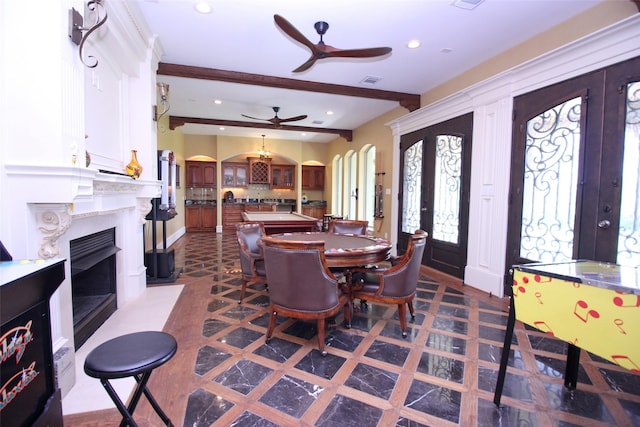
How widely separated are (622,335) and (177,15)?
13.6ft

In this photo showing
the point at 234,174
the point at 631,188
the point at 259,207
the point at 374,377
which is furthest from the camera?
the point at 234,174

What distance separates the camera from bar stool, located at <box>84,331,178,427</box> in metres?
1.12

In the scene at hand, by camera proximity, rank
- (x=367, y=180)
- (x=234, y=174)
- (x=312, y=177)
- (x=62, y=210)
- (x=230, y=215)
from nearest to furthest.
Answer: (x=62, y=210) < (x=367, y=180) < (x=230, y=215) < (x=234, y=174) < (x=312, y=177)

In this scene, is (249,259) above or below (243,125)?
below

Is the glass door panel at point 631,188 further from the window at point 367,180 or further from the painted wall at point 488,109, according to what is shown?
the window at point 367,180

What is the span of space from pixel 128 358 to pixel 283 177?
371 inches

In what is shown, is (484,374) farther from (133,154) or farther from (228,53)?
(228,53)

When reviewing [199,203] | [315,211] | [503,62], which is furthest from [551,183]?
[199,203]

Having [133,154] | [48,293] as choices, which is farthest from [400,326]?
[133,154]

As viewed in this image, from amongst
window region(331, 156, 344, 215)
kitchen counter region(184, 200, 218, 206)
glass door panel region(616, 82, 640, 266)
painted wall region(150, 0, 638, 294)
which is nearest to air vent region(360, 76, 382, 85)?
painted wall region(150, 0, 638, 294)

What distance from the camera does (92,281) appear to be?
9.43ft

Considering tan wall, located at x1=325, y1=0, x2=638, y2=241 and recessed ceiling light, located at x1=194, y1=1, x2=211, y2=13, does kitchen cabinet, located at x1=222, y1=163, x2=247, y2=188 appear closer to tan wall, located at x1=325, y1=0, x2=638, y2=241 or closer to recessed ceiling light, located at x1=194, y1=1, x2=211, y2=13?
tan wall, located at x1=325, y1=0, x2=638, y2=241

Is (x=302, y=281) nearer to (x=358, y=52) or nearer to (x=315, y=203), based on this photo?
(x=358, y=52)

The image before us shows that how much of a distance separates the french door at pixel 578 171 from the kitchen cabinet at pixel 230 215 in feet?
25.7
